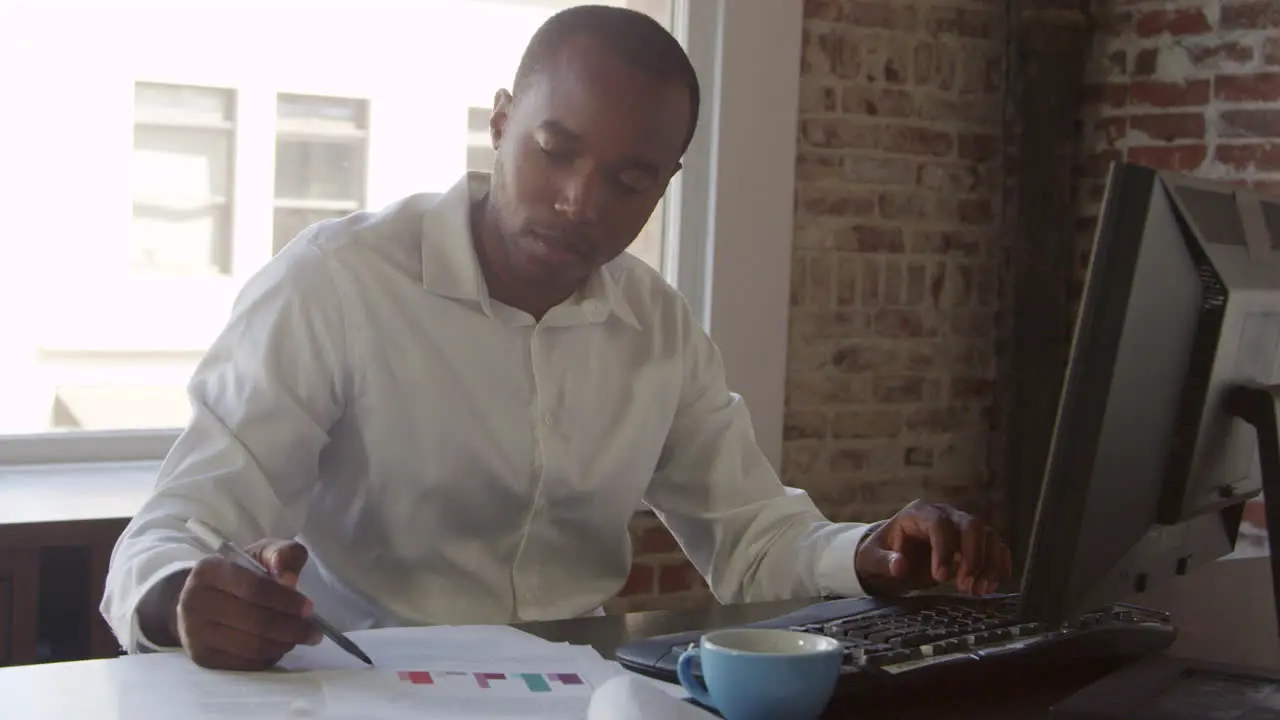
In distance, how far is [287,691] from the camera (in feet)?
3.77

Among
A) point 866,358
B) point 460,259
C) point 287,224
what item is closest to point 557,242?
point 460,259

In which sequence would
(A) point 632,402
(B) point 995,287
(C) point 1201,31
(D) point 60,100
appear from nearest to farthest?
(A) point 632,402 < (D) point 60,100 < (C) point 1201,31 < (B) point 995,287

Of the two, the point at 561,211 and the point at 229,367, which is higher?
the point at 561,211

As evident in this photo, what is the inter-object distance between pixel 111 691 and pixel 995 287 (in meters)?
2.60

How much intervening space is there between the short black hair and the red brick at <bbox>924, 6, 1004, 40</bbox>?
163cm

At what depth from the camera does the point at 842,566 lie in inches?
65.5

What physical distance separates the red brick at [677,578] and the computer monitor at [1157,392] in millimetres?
1720

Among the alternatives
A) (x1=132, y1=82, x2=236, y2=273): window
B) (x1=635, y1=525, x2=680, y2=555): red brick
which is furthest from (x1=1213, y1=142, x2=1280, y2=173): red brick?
(x1=132, y1=82, x2=236, y2=273): window

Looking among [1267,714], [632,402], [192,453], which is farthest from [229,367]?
[1267,714]

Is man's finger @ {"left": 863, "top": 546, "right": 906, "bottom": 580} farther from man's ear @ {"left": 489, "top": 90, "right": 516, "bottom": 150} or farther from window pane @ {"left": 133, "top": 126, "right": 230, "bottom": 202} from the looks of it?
window pane @ {"left": 133, "top": 126, "right": 230, "bottom": 202}

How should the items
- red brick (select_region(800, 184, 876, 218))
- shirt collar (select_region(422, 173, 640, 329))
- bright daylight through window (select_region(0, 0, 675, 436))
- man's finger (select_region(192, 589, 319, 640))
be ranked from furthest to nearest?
red brick (select_region(800, 184, 876, 218)), bright daylight through window (select_region(0, 0, 675, 436)), shirt collar (select_region(422, 173, 640, 329)), man's finger (select_region(192, 589, 319, 640))

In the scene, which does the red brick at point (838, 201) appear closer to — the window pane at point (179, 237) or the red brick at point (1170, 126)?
the red brick at point (1170, 126)

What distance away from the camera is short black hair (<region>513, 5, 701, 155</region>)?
1696 millimetres

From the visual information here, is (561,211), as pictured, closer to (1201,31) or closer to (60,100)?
(60,100)
